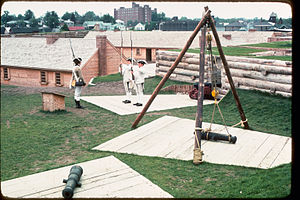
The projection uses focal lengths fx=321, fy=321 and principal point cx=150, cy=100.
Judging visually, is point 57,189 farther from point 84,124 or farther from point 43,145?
point 84,124

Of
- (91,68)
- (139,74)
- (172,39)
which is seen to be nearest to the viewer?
(139,74)

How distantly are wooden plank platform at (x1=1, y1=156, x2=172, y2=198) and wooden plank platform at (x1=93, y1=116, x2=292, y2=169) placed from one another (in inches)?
55.3

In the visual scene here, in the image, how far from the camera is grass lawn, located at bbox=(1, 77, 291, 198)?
5727mm

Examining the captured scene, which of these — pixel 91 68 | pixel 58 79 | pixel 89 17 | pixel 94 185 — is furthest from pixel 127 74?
pixel 89 17

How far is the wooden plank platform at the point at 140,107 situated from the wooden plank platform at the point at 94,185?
18.9ft

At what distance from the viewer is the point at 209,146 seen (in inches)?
324

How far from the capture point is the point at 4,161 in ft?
24.9

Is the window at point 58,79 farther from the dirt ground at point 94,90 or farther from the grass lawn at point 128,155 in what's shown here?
the grass lawn at point 128,155

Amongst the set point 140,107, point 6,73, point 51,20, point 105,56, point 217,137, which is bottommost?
point 217,137

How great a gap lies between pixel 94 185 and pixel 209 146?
349cm

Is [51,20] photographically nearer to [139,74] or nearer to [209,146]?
[139,74]

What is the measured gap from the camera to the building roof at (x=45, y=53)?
27547mm

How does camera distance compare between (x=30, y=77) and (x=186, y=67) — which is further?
(x=30, y=77)

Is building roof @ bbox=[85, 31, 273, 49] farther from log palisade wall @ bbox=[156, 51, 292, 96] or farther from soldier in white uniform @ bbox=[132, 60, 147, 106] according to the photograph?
soldier in white uniform @ bbox=[132, 60, 147, 106]
